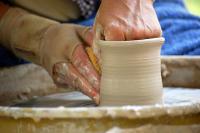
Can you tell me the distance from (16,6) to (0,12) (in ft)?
0.24

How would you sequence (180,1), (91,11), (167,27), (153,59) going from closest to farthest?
1. (153,59)
2. (91,11)
3. (167,27)
4. (180,1)

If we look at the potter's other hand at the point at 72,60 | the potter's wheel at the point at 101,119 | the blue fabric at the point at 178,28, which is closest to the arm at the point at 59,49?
the potter's other hand at the point at 72,60

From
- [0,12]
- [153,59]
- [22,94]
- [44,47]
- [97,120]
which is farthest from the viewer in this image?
[0,12]

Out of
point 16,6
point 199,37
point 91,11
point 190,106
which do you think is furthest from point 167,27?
point 190,106

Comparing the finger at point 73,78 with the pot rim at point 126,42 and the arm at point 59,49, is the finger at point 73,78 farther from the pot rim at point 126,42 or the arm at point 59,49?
the pot rim at point 126,42

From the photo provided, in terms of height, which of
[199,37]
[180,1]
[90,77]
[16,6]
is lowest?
[180,1]

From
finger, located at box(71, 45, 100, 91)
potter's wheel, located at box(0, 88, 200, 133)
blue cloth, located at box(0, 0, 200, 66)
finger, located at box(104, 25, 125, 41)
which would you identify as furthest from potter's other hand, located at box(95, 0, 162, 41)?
blue cloth, located at box(0, 0, 200, 66)

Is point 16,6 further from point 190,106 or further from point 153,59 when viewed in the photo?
point 190,106

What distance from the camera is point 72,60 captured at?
1.24 metres

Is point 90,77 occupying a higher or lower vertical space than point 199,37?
higher

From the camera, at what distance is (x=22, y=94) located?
1567mm

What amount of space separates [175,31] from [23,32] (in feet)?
2.43

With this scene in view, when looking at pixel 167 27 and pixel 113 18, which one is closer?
pixel 113 18

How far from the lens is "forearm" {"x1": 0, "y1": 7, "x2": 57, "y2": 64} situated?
148 centimetres
